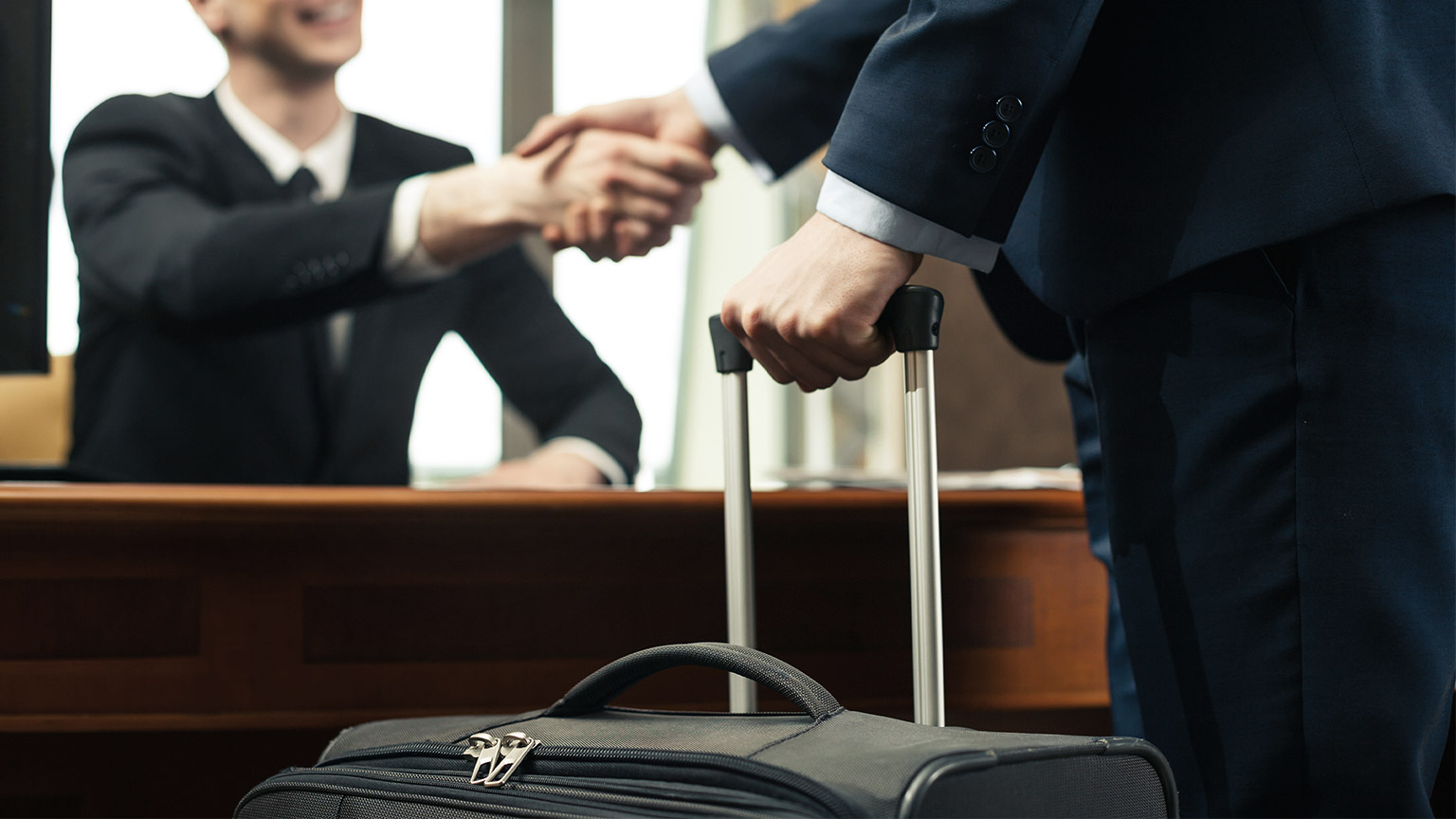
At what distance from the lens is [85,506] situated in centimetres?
89

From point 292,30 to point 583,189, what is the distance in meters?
0.47

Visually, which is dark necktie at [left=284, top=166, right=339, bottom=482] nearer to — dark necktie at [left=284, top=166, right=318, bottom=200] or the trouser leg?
dark necktie at [left=284, top=166, right=318, bottom=200]

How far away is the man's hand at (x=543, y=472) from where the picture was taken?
148cm

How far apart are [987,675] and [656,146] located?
78 centimetres

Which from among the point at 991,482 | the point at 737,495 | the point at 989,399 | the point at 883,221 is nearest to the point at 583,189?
the point at 991,482

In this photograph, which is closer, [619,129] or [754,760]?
[754,760]

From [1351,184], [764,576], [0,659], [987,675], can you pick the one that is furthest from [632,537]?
[1351,184]

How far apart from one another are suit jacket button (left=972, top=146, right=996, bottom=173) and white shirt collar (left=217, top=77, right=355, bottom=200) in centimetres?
110

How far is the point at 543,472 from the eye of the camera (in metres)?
1.49

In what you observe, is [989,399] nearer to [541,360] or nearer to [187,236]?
[541,360]

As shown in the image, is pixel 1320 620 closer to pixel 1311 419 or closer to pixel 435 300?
pixel 1311 419

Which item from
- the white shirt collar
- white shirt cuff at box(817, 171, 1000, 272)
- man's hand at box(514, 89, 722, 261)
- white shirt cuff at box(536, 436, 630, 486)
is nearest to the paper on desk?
white shirt cuff at box(536, 436, 630, 486)

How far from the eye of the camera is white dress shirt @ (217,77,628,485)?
4.66 ft

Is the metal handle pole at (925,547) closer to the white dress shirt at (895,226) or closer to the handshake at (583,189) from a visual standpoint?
the white dress shirt at (895,226)
